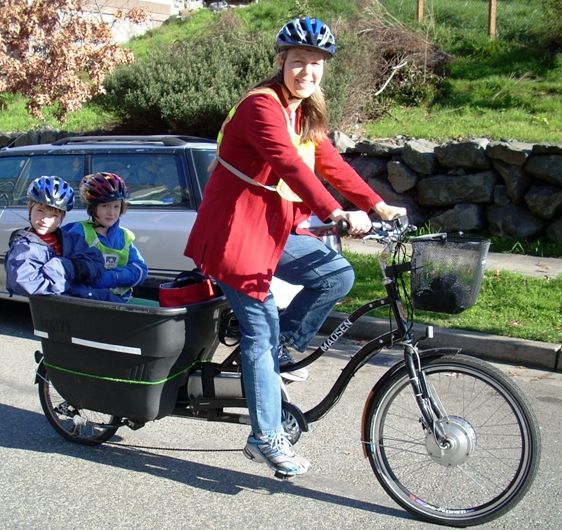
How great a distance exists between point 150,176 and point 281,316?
10.4 ft

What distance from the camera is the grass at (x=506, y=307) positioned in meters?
6.57

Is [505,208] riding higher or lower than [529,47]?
lower

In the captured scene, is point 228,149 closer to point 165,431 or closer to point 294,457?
point 294,457

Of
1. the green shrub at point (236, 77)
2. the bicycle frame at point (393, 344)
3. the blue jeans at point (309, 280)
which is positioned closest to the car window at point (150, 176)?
the blue jeans at point (309, 280)

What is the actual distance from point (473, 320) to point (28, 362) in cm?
360

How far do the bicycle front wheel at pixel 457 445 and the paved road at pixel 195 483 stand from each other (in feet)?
0.42

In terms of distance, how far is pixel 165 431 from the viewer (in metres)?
4.72

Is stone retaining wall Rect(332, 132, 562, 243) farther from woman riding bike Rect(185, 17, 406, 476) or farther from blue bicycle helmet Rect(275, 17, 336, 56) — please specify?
blue bicycle helmet Rect(275, 17, 336, 56)

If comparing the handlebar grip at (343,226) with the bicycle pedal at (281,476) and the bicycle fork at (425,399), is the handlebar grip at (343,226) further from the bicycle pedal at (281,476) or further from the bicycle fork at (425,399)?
the bicycle pedal at (281,476)

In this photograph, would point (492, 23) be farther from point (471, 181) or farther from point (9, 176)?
point (9, 176)

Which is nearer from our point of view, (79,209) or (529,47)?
(79,209)

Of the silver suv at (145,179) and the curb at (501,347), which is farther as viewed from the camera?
the silver suv at (145,179)

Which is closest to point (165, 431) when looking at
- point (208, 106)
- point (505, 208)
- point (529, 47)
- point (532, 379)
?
point (532, 379)

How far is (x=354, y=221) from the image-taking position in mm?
3250
